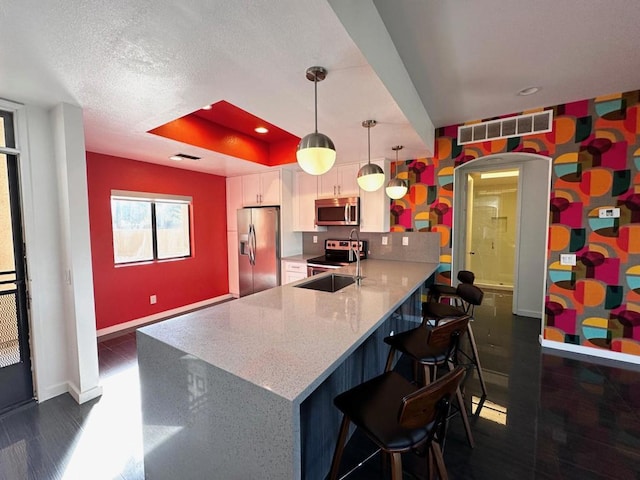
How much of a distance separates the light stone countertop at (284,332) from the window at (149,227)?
110 inches

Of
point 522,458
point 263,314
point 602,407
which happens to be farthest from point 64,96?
point 602,407

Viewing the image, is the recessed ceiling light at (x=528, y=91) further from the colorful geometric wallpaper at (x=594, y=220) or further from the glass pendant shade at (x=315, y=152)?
the glass pendant shade at (x=315, y=152)

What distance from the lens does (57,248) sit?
89.7 inches

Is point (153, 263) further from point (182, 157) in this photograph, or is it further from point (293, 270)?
point (293, 270)

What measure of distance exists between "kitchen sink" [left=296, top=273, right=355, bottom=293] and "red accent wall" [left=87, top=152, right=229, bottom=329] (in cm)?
271

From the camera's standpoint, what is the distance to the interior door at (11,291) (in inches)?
81.4

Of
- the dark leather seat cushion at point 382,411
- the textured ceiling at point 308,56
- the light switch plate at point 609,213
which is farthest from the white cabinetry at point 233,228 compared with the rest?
the light switch plate at point 609,213

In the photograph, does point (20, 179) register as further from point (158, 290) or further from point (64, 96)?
point (158, 290)

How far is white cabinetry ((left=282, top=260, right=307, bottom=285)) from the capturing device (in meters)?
4.10

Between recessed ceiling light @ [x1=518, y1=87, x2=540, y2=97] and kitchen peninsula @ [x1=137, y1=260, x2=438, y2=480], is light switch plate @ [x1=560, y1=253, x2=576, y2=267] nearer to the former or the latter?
recessed ceiling light @ [x1=518, y1=87, x2=540, y2=97]

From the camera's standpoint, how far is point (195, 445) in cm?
120

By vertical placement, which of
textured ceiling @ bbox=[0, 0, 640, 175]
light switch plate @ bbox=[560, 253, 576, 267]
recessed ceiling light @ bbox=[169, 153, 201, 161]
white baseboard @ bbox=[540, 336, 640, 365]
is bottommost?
white baseboard @ bbox=[540, 336, 640, 365]

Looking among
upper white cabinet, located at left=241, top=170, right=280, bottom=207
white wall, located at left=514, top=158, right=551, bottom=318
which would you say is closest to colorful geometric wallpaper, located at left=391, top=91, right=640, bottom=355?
white wall, located at left=514, top=158, right=551, bottom=318

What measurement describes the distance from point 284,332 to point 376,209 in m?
2.76
